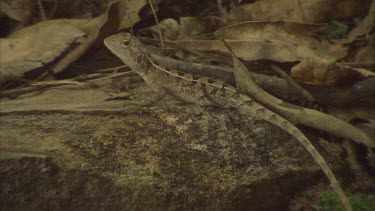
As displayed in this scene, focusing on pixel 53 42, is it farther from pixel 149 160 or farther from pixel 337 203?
pixel 337 203

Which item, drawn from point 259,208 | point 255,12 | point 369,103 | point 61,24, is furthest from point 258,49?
point 61,24

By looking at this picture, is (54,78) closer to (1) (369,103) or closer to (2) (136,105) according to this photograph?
(2) (136,105)

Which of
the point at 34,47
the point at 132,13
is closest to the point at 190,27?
the point at 132,13

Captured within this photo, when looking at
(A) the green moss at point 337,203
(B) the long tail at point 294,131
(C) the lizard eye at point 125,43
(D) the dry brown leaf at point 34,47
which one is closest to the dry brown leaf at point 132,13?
(C) the lizard eye at point 125,43

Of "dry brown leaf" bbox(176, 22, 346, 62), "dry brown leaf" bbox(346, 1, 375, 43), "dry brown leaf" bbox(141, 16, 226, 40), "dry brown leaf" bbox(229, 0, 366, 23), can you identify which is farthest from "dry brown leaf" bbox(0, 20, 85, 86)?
"dry brown leaf" bbox(346, 1, 375, 43)

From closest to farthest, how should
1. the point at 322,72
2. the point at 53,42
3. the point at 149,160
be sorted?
the point at 149,160 < the point at 322,72 < the point at 53,42

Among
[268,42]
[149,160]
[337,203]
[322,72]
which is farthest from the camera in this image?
[268,42]

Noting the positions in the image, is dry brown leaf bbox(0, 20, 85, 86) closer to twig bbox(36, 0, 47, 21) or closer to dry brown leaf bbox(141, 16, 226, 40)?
twig bbox(36, 0, 47, 21)
